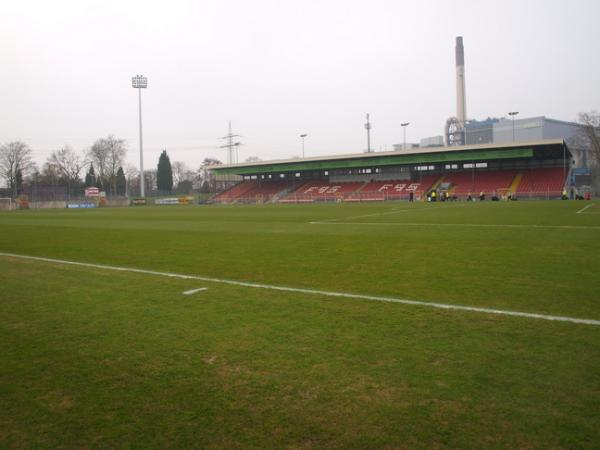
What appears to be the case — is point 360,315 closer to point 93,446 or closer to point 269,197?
point 93,446

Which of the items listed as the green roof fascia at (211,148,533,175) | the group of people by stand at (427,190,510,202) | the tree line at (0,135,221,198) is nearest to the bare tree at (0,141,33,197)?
the tree line at (0,135,221,198)

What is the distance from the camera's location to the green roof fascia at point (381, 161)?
178ft

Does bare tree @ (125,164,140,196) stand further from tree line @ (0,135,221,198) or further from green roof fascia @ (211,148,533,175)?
green roof fascia @ (211,148,533,175)

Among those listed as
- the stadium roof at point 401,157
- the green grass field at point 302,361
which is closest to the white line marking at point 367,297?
the green grass field at point 302,361

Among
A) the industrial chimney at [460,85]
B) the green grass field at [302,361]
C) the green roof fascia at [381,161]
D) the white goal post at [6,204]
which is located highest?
the industrial chimney at [460,85]

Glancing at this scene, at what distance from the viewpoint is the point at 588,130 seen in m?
64.8

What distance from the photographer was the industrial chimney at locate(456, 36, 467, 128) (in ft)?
272

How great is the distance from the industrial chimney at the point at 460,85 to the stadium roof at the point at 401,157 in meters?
27.9

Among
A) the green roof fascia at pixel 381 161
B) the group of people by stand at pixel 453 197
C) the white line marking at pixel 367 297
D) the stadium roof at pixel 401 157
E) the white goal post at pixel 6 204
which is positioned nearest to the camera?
the white line marking at pixel 367 297

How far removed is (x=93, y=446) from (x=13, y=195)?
77455 millimetres

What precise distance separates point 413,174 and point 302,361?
6307cm

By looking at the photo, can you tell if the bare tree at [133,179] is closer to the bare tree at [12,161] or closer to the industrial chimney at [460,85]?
the bare tree at [12,161]

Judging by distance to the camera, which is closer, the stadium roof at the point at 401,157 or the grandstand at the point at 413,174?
the stadium roof at the point at 401,157

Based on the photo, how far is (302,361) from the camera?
4020 mm
